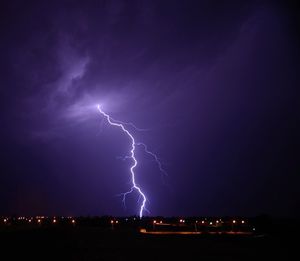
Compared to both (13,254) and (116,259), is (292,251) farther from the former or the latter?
(13,254)

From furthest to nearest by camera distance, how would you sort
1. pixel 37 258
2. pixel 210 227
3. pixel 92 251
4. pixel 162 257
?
pixel 210 227, pixel 92 251, pixel 162 257, pixel 37 258

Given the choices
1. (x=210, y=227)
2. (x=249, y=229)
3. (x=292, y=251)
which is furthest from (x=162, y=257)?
(x=210, y=227)

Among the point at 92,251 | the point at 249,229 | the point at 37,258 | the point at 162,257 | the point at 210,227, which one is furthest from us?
the point at 210,227

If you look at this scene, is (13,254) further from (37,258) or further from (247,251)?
(247,251)

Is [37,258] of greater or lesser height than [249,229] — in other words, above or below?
below

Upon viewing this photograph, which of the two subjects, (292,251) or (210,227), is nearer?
(292,251)

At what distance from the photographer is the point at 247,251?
1881cm

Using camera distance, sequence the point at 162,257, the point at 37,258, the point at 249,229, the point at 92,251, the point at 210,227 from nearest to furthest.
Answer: the point at 37,258
the point at 162,257
the point at 92,251
the point at 249,229
the point at 210,227

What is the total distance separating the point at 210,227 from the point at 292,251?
2240cm

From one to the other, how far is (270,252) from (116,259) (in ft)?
22.5

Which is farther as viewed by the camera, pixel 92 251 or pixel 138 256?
pixel 92 251

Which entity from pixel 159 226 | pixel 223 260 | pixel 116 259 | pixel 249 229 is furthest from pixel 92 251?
pixel 159 226

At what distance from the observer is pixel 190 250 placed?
18.8 metres

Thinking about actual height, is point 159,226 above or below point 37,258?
above
